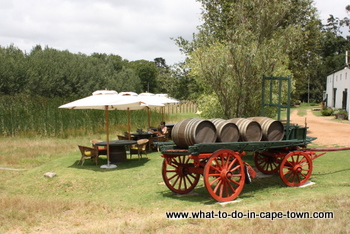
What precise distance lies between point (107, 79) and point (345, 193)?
42089mm

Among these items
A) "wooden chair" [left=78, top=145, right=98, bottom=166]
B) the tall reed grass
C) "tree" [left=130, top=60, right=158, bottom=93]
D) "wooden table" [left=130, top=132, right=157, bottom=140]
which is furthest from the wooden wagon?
"tree" [left=130, top=60, right=158, bottom=93]

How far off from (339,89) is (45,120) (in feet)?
101

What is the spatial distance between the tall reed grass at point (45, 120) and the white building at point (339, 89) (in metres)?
22.2

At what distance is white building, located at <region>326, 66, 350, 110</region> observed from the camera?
1325 inches

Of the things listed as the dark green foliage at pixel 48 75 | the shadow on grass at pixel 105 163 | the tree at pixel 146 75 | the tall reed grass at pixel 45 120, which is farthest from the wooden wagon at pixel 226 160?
the tree at pixel 146 75

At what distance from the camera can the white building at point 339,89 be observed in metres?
33.7

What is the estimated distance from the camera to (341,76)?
36.7 meters

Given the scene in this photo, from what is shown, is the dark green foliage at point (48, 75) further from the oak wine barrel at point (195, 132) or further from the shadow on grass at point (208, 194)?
the oak wine barrel at point (195, 132)

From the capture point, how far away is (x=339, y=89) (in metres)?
37.3

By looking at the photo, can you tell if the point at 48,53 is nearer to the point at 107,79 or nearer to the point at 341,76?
the point at 107,79

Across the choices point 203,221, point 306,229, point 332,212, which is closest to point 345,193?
point 332,212

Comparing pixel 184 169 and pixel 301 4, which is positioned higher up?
pixel 301 4

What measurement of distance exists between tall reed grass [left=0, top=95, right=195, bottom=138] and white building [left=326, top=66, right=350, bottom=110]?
2219 centimetres

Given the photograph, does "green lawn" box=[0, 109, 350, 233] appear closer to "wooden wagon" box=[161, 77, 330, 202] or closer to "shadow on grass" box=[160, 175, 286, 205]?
"shadow on grass" box=[160, 175, 286, 205]
